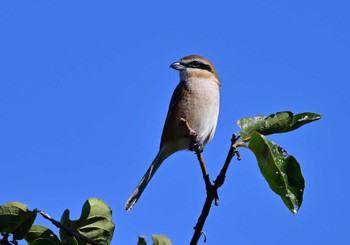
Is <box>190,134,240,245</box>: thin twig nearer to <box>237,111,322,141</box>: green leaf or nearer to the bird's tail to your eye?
<box>237,111,322,141</box>: green leaf

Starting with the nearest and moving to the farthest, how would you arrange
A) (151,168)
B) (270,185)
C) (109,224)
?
(270,185)
(109,224)
(151,168)

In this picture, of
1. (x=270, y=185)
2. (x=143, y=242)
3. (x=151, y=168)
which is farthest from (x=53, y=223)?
(x=151, y=168)

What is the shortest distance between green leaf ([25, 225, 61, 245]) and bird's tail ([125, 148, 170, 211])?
2.10 metres

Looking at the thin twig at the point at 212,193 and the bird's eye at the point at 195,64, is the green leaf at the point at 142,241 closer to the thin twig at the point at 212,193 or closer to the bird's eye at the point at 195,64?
the thin twig at the point at 212,193

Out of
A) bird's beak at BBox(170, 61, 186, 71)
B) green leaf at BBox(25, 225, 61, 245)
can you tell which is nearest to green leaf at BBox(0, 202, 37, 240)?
green leaf at BBox(25, 225, 61, 245)

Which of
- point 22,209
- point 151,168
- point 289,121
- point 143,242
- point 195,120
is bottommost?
point 143,242

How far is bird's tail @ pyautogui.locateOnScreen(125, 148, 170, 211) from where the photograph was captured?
175 inches

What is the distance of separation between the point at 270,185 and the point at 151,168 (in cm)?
344

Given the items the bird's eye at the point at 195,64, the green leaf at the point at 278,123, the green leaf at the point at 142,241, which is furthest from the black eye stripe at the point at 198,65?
the green leaf at the point at 142,241

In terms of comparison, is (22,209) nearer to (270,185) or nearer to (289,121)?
(270,185)

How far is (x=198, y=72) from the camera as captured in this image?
6.01 m

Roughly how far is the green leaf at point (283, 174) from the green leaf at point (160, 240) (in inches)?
17.9

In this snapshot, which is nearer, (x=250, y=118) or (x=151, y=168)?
(x=250, y=118)

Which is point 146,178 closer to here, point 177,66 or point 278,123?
point 177,66
